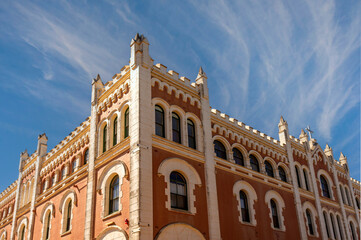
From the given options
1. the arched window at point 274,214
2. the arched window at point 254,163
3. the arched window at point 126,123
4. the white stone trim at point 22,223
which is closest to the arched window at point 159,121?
the arched window at point 126,123

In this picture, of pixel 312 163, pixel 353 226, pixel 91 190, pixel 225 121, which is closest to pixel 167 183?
pixel 91 190

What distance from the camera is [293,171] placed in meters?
29.7

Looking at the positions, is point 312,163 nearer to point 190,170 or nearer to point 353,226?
point 353,226

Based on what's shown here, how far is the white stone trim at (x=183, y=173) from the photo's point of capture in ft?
62.4

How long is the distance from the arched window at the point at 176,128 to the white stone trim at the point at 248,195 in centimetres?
529

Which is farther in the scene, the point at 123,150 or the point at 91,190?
the point at 91,190

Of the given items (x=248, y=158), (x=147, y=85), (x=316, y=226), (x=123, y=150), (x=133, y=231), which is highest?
(x=147, y=85)

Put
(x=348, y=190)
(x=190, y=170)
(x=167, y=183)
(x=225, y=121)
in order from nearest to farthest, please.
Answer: (x=167, y=183) < (x=190, y=170) < (x=225, y=121) < (x=348, y=190)

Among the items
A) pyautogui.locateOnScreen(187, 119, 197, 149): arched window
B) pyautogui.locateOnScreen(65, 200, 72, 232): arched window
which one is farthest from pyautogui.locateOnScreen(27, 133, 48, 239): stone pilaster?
pyautogui.locateOnScreen(187, 119, 197, 149): arched window

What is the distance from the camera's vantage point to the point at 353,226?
112 feet

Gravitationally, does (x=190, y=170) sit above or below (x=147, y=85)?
below

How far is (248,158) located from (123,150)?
10.4 meters

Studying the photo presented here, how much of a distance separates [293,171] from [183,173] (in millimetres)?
13165

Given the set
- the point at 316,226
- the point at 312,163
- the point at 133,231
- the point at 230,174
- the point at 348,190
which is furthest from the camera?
the point at 348,190
